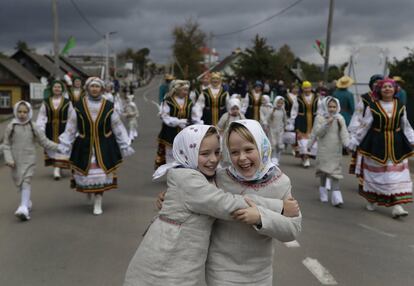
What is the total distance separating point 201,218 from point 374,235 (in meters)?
4.22

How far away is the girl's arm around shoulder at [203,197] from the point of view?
8.27 feet

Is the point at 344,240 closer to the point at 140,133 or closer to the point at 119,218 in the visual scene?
the point at 119,218

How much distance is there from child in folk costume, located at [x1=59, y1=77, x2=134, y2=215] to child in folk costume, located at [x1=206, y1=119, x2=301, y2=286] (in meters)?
4.58

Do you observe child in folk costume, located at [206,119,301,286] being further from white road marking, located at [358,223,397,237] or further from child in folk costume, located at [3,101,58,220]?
child in folk costume, located at [3,101,58,220]

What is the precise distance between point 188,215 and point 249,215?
0.33m

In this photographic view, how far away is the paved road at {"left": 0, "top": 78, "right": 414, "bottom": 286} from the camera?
472 centimetres

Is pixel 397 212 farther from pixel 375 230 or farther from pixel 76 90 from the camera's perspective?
pixel 76 90

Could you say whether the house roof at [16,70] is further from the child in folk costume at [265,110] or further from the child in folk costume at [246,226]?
the child in folk costume at [246,226]

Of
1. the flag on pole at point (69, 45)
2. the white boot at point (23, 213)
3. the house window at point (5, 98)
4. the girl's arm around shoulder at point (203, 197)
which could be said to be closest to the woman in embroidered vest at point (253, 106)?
the white boot at point (23, 213)

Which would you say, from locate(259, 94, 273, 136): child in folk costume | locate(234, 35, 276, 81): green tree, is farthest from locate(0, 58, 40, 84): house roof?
locate(259, 94, 273, 136): child in folk costume

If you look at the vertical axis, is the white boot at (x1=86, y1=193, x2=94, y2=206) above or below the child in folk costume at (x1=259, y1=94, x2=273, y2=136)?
below

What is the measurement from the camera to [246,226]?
8.66 ft

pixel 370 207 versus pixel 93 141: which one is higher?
pixel 93 141

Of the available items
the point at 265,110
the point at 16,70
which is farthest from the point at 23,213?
the point at 16,70
